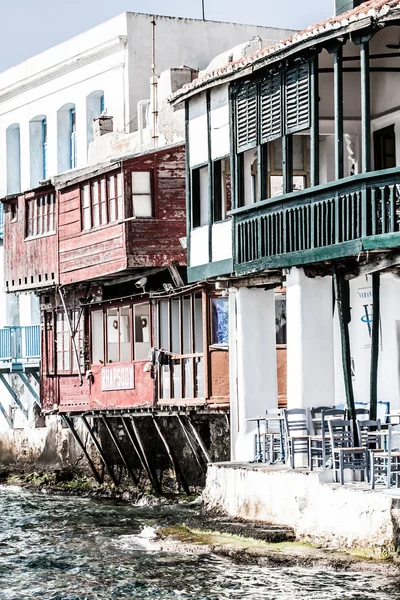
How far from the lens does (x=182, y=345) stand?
2942 cm

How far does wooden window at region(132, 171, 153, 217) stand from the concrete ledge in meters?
7.80

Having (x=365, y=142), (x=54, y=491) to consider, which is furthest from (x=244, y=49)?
(x=365, y=142)

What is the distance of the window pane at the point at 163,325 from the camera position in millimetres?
30266

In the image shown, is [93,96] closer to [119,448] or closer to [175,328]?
[119,448]

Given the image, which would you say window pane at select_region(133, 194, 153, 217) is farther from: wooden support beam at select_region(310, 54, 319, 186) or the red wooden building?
wooden support beam at select_region(310, 54, 319, 186)

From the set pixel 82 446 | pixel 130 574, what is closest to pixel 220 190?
pixel 130 574

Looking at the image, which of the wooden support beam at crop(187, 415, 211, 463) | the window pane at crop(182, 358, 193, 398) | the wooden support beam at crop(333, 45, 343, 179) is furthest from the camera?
the wooden support beam at crop(187, 415, 211, 463)

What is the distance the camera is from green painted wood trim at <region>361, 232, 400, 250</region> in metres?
20.3

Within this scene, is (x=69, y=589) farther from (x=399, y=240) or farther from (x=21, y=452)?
(x=21, y=452)

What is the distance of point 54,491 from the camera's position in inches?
1368

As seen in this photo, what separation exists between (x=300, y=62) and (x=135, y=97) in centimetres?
1723

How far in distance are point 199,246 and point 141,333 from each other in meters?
5.56

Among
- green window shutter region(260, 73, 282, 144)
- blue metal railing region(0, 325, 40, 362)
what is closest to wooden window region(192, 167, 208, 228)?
green window shutter region(260, 73, 282, 144)

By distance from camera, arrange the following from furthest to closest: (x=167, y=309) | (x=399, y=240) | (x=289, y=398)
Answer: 1. (x=167, y=309)
2. (x=289, y=398)
3. (x=399, y=240)
